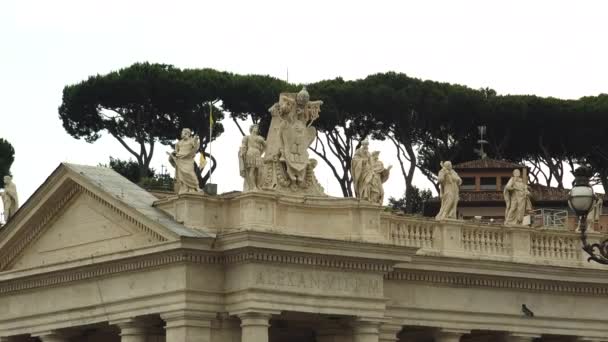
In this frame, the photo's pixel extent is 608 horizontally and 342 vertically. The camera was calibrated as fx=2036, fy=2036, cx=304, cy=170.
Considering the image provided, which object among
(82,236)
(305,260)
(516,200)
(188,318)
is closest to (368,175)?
(305,260)

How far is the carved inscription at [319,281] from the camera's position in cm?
4762

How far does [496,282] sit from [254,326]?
337 inches

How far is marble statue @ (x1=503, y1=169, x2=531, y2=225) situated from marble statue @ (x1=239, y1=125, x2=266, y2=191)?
8.50m

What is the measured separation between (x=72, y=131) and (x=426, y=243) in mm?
35611

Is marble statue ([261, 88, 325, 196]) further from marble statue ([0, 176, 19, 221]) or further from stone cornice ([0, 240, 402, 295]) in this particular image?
marble statue ([0, 176, 19, 221])

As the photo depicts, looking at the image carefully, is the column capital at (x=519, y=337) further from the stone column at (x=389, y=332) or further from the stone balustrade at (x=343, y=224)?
the stone column at (x=389, y=332)

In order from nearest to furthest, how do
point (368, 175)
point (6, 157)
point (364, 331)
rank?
point (364, 331) → point (368, 175) → point (6, 157)

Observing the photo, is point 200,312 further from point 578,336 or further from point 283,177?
point 578,336

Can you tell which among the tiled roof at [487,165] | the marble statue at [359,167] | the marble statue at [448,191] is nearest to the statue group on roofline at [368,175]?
the marble statue at [359,167]

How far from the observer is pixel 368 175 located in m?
50.3

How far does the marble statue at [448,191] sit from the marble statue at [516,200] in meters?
1.84

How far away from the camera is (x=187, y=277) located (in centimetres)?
4759

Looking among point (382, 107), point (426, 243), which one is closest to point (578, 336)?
point (426, 243)

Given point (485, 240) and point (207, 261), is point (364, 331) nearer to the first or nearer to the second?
point (207, 261)
